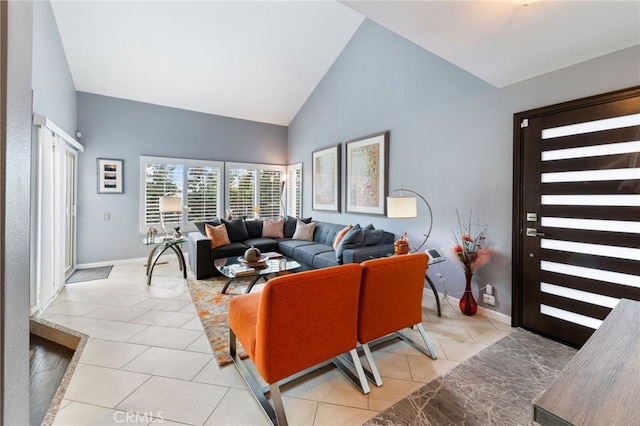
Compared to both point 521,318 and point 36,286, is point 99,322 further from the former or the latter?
point 521,318

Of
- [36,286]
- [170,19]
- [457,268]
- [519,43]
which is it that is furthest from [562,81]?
[36,286]

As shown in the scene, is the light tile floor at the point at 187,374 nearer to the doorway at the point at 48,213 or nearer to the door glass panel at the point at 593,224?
the doorway at the point at 48,213

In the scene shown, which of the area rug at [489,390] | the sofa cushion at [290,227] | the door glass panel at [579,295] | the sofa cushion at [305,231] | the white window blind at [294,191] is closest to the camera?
the area rug at [489,390]

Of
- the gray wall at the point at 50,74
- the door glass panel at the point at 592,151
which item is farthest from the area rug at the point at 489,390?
the gray wall at the point at 50,74

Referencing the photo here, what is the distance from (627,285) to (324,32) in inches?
206

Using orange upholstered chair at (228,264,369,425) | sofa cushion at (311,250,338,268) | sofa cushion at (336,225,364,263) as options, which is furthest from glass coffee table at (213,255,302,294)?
orange upholstered chair at (228,264,369,425)

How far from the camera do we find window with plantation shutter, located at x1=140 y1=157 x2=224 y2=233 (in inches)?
214

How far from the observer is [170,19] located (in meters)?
4.02

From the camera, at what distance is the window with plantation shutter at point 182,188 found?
5.43 meters

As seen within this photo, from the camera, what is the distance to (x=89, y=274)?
4.55 meters

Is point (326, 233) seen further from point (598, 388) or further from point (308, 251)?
point (598, 388)

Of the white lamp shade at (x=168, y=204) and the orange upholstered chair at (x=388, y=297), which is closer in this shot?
the orange upholstered chair at (x=388, y=297)

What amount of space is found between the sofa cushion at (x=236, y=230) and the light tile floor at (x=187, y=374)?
6.10 ft

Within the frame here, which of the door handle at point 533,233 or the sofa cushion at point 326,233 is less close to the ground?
the door handle at point 533,233
